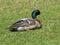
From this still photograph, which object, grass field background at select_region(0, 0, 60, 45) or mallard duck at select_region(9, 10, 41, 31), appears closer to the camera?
grass field background at select_region(0, 0, 60, 45)

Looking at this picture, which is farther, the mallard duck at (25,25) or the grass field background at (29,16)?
the mallard duck at (25,25)

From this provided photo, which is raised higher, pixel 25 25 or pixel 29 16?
pixel 25 25

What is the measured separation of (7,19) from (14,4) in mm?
4331

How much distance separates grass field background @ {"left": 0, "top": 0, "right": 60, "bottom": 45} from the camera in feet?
37.6

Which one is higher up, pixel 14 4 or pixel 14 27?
pixel 14 27

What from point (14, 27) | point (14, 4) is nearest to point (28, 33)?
point (14, 27)

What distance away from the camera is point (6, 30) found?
1310 centimetres

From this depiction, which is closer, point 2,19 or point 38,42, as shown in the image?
point 38,42

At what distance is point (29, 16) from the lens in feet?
54.2

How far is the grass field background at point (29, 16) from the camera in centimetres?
1146

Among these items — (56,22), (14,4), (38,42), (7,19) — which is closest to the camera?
(38,42)

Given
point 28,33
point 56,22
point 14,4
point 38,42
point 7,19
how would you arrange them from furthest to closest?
1. point 14,4
2. point 7,19
3. point 56,22
4. point 28,33
5. point 38,42

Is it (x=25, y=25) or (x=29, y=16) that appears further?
(x=29, y=16)

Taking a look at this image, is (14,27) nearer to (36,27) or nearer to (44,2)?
(36,27)
